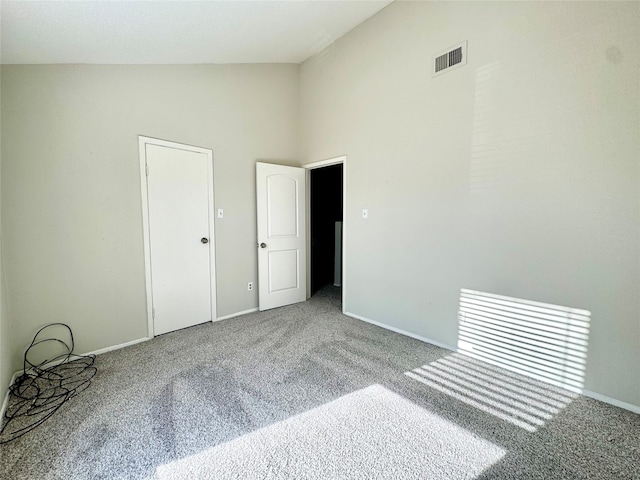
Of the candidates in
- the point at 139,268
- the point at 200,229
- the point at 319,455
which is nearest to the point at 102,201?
the point at 139,268

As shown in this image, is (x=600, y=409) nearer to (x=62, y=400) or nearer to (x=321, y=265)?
(x=62, y=400)

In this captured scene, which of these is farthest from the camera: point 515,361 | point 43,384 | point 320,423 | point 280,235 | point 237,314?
point 280,235

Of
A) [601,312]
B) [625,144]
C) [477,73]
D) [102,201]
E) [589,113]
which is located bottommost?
[601,312]

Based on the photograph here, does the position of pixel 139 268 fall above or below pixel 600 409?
above

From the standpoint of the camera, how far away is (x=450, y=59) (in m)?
2.53

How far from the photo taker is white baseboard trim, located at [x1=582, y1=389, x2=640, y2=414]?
1812 millimetres

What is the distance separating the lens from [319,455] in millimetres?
1466

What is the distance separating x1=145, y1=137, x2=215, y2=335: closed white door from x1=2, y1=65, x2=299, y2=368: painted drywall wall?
113 mm

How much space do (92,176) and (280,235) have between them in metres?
2.06

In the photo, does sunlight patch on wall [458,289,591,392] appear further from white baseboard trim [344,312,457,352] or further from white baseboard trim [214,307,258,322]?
white baseboard trim [214,307,258,322]

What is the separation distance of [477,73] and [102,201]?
3.44 meters

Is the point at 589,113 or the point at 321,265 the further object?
the point at 321,265

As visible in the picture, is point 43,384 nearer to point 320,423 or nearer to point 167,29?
point 320,423

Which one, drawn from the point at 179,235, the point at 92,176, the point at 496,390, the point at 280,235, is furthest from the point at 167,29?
the point at 496,390
